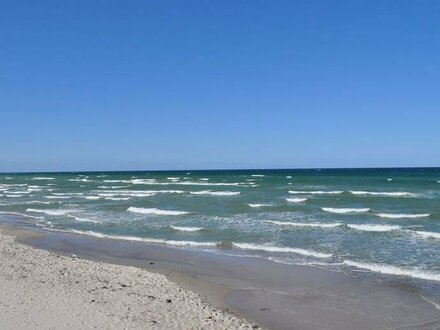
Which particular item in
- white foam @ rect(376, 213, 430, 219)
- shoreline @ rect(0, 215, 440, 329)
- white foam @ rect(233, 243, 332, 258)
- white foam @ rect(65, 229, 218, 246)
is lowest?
shoreline @ rect(0, 215, 440, 329)

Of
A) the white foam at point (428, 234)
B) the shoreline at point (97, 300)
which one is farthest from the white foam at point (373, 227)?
the shoreline at point (97, 300)

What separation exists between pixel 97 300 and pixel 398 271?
802 centimetres

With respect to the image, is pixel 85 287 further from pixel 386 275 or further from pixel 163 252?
pixel 386 275

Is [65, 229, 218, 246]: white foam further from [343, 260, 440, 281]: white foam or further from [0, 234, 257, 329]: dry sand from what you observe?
[343, 260, 440, 281]: white foam

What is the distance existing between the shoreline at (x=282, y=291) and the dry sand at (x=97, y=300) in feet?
2.45

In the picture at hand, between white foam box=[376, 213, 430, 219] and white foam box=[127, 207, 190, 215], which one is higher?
white foam box=[376, 213, 430, 219]

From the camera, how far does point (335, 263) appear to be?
14.1 meters

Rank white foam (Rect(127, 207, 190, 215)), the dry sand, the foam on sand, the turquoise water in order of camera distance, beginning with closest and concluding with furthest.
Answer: the dry sand, the turquoise water, the foam on sand, white foam (Rect(127, 207, 190, 215))

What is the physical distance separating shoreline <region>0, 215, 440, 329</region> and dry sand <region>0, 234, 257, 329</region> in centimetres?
75

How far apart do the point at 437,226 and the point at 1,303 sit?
59.1 feet

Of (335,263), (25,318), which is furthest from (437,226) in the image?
(25,318)

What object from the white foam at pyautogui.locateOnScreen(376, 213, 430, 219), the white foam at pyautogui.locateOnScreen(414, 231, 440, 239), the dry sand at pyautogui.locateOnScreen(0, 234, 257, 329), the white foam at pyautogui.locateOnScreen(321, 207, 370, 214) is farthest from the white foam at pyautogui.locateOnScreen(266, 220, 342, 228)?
the dry sand at pyautogui.locateOnScreen(0, 234, 257, 329)

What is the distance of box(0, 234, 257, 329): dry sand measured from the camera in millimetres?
8172

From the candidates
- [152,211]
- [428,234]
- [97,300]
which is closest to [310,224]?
[428,234]
